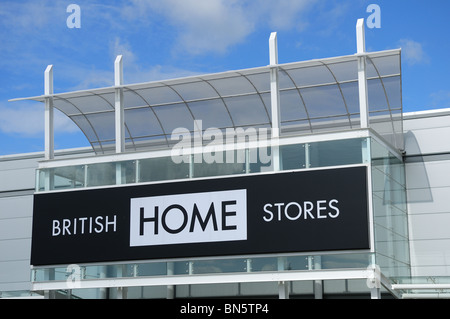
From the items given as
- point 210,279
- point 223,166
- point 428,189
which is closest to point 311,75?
point 223,166

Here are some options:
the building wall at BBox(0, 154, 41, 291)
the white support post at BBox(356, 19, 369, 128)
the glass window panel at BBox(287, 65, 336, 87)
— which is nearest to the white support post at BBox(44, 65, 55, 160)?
the building wall at BBox(0, 154, 41, 291)

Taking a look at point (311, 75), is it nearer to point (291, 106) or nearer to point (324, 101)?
point (324, 101)

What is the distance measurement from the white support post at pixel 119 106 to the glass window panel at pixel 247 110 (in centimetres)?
349

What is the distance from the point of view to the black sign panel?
66.3ft

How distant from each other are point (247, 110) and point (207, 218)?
510 centimetres

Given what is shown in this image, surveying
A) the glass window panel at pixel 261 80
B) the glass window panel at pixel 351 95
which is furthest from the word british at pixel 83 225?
the glass window panel at pixel 351 95

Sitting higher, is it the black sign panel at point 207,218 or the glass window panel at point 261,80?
the glass window panel at point 261,80

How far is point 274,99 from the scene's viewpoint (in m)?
21.3

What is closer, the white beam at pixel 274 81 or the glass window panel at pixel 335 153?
the glass window panel at pixel 335 153

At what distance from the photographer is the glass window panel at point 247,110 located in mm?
24656

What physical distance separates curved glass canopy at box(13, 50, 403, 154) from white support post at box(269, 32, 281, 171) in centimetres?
21

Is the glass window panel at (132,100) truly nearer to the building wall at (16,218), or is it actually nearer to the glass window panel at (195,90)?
the glass window panel at (195,90)

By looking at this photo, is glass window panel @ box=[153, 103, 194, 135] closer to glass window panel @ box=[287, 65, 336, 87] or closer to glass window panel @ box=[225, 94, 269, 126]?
glass window panel @ box=[225, 94, 269, 126]
